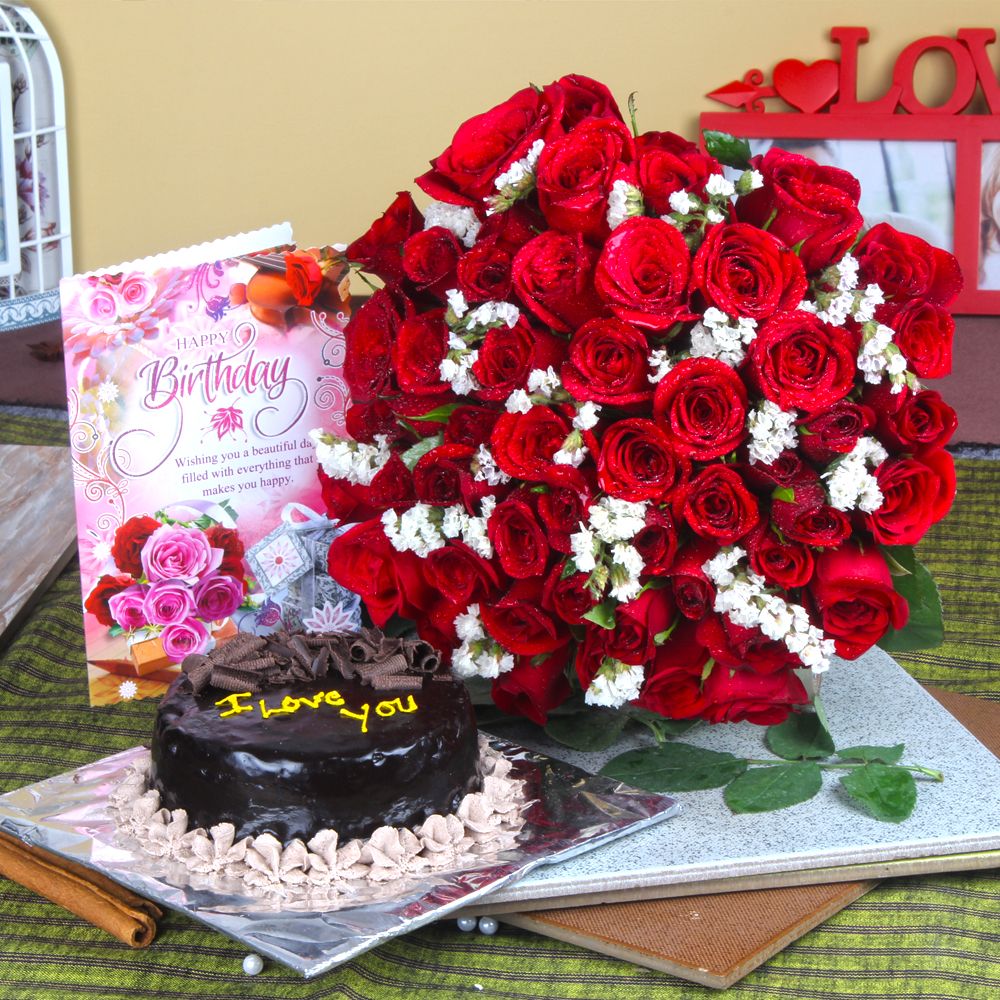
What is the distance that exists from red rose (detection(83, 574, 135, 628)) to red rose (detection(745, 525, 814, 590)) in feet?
1.59

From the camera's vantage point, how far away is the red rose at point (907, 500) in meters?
0.81

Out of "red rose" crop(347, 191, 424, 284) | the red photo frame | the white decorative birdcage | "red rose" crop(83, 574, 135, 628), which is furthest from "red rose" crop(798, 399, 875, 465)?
the white decorative birdcage

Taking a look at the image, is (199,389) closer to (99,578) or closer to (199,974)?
(99,578)

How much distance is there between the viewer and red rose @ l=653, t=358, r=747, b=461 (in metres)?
0.79

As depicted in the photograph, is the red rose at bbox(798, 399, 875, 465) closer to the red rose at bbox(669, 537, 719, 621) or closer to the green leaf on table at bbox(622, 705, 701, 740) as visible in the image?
A: the red rose at bbox(669, 537, 719, 621)

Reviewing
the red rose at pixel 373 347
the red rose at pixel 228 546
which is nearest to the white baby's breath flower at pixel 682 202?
the red rose at pixel 373 347

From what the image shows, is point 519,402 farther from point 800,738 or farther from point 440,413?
A: point 800,738

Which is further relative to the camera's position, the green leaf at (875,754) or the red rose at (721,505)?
the green leaf at (875,754)

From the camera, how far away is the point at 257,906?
28.3 inches

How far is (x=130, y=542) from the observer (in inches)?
39.5

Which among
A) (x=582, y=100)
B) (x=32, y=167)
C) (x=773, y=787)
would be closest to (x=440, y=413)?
(x=582, y=100)

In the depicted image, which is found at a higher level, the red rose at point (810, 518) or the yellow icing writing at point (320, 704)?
the red rose at point (810, 518)

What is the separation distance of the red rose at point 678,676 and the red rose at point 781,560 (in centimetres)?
7

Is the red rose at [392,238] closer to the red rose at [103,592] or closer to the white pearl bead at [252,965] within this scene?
the red rose at [103,592]
